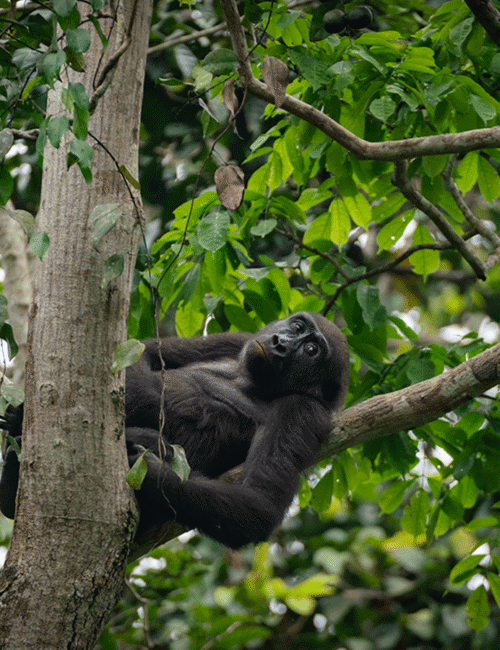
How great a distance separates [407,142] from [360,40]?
0.67 metres

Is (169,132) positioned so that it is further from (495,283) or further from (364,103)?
(495,283)

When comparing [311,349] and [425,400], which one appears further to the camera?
[311,349]

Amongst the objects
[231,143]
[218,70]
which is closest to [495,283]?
[231,143]

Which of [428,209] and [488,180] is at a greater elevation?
[488,180]

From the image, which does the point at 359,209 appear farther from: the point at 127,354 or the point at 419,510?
the point at 127,354

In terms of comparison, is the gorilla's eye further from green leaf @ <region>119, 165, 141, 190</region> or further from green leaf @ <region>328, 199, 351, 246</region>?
green leaf @ <region>119, 165, 141, 190</region>

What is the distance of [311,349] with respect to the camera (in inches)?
141

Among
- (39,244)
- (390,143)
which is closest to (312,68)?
(390,143)

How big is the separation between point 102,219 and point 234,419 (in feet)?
5.51

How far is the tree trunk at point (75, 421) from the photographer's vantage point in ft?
6.36

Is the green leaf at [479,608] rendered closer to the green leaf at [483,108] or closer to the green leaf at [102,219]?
the green leaf at [483,108]

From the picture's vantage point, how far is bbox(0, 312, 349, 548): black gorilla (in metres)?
2.62

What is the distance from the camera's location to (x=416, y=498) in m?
3.64

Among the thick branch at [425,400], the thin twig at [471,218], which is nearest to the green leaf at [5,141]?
the thick branch at [425,400]
